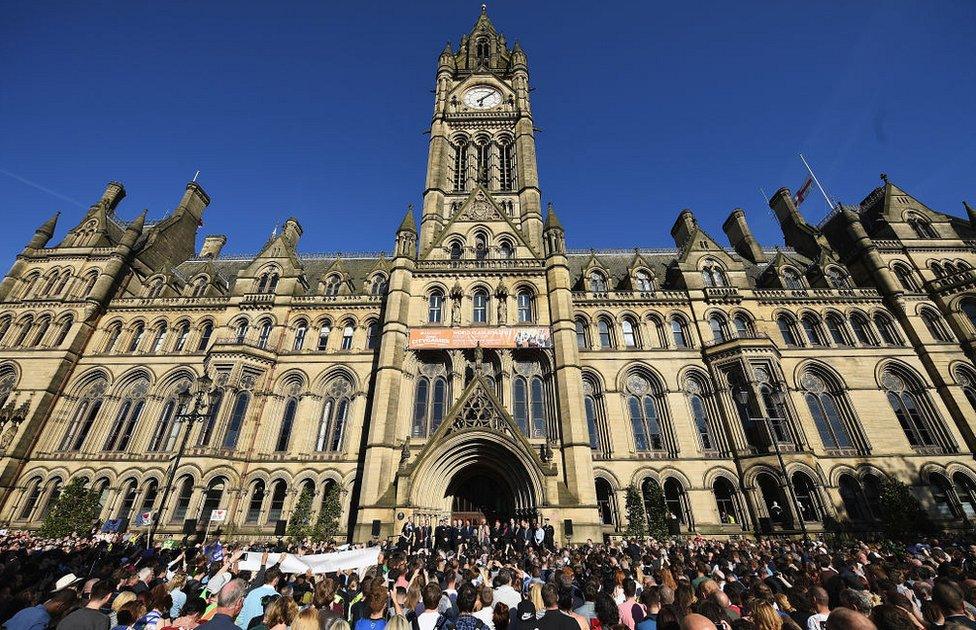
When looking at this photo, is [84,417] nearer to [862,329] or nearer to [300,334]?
[300,334]

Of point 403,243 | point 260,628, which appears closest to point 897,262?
point 403,243

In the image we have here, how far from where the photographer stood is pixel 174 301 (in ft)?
89.8

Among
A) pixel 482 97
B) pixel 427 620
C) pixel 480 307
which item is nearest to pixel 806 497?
pixel 480 307

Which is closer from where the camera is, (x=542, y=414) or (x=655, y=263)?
(x=542, y=414)

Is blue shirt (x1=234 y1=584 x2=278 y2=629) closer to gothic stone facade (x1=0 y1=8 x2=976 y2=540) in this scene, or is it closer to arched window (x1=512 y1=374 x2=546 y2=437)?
gothic stone facade (x1=0 y1=8 x2=976 y2=540)

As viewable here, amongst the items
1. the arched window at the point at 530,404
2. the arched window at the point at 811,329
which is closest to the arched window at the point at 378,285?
the arched window at the point at 530,404

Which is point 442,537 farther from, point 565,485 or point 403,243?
point 403,243

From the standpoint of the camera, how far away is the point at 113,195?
109ft

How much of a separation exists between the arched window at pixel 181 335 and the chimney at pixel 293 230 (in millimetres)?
9973

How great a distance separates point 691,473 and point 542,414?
8297 millimetres

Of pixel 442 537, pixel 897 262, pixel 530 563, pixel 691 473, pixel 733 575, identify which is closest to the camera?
pixel 733 575

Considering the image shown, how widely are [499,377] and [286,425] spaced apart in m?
12.6

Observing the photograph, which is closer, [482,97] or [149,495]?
[149,495]

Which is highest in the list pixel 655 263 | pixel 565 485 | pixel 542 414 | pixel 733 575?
pixel 655 263
